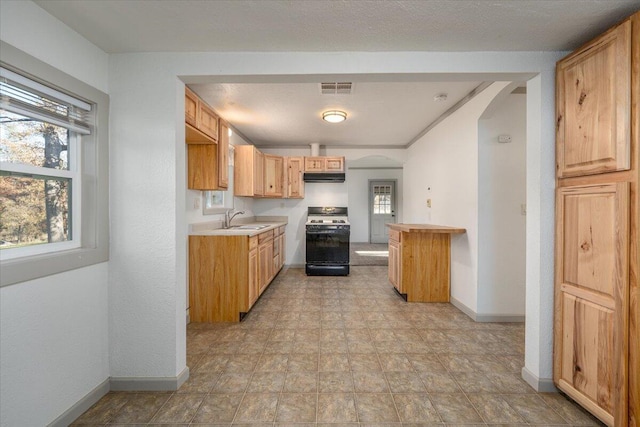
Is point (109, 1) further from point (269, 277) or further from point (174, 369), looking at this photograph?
point (269, 277)

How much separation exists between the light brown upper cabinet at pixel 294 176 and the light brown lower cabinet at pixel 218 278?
2.45m

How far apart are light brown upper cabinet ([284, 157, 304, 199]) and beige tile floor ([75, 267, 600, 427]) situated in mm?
2588

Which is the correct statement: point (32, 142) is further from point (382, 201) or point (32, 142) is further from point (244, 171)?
point (382, 201)

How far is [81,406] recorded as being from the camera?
65.3 inches

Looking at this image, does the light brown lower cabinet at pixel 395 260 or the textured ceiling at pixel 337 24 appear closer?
the textured ceiling at pixel 337 24

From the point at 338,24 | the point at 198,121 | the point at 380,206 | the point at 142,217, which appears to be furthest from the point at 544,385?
the point at 380,206

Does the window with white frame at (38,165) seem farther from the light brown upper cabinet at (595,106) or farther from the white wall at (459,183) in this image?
the white wall at (459,183)

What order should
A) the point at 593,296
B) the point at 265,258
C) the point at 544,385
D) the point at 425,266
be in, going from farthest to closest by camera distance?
the point at 265,258
the point at 425,266
the point at 544,385
the point at 593,296

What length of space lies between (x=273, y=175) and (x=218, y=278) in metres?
2.59

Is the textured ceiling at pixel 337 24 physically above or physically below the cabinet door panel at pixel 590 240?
above

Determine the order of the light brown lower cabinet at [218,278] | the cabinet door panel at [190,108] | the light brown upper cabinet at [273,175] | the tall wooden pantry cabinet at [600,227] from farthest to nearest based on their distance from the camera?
the light brown upper cabinet at [273,175] < the light brown lower cabinet at [218,278] < the cabinet door panel at [190,108] < the tall wooden pantry cabinet at [600,227]

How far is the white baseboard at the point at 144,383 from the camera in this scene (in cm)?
188

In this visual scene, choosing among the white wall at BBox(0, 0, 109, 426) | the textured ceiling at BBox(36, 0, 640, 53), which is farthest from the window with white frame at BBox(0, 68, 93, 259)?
the textured ceiling at BBox(36, 0, 640, 53)

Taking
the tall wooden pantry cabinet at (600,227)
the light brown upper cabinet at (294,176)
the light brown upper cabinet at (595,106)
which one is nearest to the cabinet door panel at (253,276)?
the light brown upper cabinet at (294,176)
